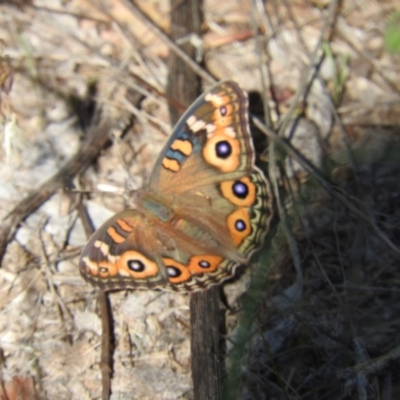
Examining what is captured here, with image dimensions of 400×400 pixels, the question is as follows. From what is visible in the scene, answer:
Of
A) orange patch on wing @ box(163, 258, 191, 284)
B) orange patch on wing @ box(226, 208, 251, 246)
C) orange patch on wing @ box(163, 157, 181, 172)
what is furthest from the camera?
orange patch on wing @ box(163, 157, 181, 172)

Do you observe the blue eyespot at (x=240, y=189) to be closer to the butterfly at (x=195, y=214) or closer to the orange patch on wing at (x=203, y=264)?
the butterfly at (x=195, y=214)

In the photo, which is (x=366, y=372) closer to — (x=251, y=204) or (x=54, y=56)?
(x=251, y=204)

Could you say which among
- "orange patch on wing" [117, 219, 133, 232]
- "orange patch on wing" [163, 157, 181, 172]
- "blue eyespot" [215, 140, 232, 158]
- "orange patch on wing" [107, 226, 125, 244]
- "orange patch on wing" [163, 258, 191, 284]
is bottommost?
"orange patch on wing" [163, 258, 191, 284]

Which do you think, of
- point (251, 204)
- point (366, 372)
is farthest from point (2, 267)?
point (366, 372)

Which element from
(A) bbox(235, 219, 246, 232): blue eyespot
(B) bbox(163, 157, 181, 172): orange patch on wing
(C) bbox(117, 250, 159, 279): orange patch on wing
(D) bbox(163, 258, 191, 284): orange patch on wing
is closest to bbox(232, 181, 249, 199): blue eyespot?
(A) bbox(235, 219, 246, 232): blue eyespot

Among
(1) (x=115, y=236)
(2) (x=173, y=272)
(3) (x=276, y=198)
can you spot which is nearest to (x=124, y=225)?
(1) (x=115, y=236)

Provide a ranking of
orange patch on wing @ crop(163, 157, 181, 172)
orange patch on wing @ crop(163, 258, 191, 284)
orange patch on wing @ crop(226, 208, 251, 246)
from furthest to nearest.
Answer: orange patch on wing @ crop(163, 157, 181, 172), orange patch on wing @ crop(226, 208, 251, 246), orange patch on wing @ crop(163, 258, 191, 284)

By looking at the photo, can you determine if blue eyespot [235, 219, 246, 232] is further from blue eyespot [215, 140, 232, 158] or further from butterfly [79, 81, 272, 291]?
blue eyespot [215, 140, 232, 158]

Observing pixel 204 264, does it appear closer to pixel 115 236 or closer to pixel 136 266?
pixel 136 266
